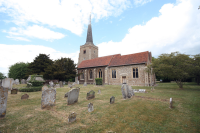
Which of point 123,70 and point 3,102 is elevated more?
point 123,70

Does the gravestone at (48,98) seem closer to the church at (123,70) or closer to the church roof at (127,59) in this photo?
the church at (123,70)

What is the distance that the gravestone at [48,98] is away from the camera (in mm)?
6023

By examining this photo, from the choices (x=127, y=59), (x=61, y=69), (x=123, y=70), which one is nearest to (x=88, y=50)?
(x=61, y=69)

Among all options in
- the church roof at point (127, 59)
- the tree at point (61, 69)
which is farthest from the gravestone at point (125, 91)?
the tree at point (61, 69)

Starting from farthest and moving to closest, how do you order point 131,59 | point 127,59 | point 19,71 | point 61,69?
1. point 19,71
2. point 61,69
3. point 127,59
4. point 131,59

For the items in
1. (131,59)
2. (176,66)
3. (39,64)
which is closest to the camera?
(176,66)

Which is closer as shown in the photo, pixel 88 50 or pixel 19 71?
pixel 19 71

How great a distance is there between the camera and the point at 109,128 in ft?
12.4

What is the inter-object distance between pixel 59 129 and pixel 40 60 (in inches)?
1160

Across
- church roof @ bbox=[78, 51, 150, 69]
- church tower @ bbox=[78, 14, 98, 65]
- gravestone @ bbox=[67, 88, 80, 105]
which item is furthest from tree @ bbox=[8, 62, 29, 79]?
gravestone @ bbox=[67, 88, 80, 105]

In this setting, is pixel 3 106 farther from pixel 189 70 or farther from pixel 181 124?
pixel 189 70

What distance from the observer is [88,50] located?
4019 centimetres

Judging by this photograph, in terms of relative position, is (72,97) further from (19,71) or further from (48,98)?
(19,71)

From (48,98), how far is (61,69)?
18970 mm
